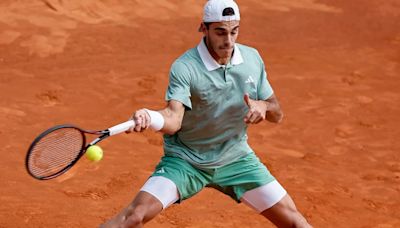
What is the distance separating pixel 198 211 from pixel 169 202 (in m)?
2.03

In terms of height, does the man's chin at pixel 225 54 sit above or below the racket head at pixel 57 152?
above

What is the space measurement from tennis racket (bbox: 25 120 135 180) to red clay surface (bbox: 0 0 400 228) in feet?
6.60

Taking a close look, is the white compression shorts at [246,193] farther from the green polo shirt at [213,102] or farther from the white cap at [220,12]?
the white cap at [220,12]

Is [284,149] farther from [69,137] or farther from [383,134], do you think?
[69,137]

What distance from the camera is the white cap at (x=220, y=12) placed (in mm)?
5312

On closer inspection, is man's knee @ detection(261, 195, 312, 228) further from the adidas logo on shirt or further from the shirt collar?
the shirt collar

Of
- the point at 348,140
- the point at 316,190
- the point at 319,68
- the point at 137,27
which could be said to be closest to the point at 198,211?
the point at 316,190

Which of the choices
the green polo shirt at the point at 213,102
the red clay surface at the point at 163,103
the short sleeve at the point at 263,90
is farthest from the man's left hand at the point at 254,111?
the red clay surface at the point at 163,103

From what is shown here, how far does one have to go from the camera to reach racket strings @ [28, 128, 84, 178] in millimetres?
4891

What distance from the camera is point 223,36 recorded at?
5.36 meters

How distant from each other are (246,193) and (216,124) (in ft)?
1.75

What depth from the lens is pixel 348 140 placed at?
30.0 feet

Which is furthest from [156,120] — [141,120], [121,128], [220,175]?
[220,175]

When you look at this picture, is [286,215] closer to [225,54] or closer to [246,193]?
[246,193]
